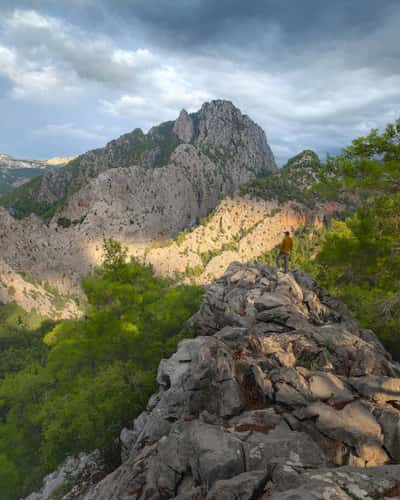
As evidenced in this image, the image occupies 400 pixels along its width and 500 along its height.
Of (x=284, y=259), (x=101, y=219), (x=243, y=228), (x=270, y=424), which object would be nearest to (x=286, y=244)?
(x=284, y=259)

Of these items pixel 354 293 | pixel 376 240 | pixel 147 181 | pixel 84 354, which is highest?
pixel 147 181

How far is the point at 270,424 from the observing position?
27.3ft

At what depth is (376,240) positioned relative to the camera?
19.9 metres

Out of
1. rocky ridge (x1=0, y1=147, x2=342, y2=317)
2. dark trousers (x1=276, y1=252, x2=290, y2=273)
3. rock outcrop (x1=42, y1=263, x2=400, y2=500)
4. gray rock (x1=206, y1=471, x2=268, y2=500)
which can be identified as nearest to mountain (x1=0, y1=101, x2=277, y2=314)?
rocky ridge (x1=0, y1=147, x2=342, y2=317)

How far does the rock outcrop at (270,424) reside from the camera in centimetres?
570

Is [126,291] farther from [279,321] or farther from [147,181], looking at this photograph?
[147,181]

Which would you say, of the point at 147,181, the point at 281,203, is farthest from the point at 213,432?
the point at 147,181

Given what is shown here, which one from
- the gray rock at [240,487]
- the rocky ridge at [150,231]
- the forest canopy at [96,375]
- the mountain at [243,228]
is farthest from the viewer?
the mountain at [243,228]

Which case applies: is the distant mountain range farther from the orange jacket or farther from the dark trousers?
the orange jacket

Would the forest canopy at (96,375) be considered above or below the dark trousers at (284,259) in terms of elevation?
below

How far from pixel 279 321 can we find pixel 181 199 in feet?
563

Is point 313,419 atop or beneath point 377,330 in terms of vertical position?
atop

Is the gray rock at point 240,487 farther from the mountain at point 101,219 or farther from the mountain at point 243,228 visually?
the mountain at point 101,219

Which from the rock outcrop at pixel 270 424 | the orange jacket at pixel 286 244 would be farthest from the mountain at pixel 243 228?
the rock outcrop at pixel 270 424
